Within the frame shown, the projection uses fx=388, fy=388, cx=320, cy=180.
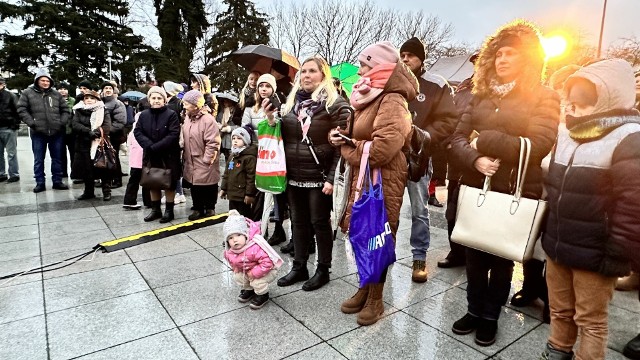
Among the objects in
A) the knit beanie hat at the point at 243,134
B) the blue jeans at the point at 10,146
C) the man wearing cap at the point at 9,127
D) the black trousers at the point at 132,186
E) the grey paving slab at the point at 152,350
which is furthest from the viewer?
the blue jeans at the point at 10,146

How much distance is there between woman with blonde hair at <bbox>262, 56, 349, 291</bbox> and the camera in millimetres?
3389

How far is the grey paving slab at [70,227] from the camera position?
204 inches

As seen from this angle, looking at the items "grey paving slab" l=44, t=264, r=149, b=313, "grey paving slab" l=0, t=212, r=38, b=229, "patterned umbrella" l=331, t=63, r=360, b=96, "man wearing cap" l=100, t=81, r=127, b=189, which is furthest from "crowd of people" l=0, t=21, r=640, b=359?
"patterned umbrella" l=331, t=63, r=360, b=96

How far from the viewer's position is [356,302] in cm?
313

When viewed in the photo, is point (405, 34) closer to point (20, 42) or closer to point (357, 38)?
point (357, 38)

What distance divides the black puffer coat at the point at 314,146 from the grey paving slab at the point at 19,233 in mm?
3792

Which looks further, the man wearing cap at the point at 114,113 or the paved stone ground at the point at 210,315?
the man wearing cap at the point at 114,113

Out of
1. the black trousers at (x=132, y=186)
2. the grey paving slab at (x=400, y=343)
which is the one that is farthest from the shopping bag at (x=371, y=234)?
the black trousers at (x=132, y=186)

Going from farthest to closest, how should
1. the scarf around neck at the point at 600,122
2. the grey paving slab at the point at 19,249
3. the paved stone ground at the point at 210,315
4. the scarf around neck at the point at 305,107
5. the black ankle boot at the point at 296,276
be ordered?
the grey paving slab at the point at 19,249 → the black ankle boot at the point at 296,276 → the scarf around neck at the point at 305,107 → the paved stone ground at the point at 210,315 → the scarf around neck at the point at 600,122

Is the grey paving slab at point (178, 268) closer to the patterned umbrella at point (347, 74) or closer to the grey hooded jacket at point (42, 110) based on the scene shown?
the grey hooded jacket at point (42, 110)

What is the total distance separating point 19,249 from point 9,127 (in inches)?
217

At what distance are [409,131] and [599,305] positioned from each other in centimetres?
150

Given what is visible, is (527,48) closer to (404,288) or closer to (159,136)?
(404,288)

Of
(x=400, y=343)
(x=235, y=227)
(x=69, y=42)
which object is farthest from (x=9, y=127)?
(x=69, y=42)
